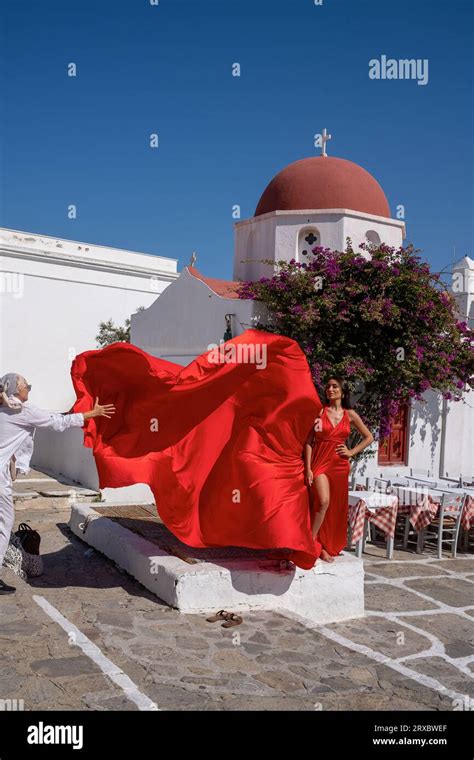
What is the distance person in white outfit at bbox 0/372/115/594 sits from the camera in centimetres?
578

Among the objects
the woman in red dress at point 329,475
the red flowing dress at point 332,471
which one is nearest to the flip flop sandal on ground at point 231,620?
the woman in red dress at point 329,475

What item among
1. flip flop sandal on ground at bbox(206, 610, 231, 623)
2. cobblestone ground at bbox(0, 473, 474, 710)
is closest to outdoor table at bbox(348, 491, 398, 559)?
cobblestone ground at bbox(0, 473, 474, 710)

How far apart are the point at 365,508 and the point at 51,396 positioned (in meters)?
15.2

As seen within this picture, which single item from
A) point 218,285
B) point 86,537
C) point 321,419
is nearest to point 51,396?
point 218,285

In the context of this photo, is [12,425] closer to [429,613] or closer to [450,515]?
[429,613]

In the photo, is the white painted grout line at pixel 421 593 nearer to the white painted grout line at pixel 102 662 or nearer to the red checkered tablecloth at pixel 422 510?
the red checkered tablecloth at pixel 422 510

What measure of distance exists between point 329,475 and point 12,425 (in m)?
2.85

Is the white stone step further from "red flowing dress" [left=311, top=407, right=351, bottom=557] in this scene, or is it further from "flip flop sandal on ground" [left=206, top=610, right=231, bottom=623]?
"red flowing dress" [left=311, top=407, right=351, bottom=557]

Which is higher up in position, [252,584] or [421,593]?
[252,584]

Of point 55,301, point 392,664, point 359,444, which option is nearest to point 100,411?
point 359,444

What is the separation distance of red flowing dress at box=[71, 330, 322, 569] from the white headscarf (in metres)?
0.57

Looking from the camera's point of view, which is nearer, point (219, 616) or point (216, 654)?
point (216, 654)

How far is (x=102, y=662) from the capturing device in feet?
15.2

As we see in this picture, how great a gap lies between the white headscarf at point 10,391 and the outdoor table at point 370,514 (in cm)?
473
